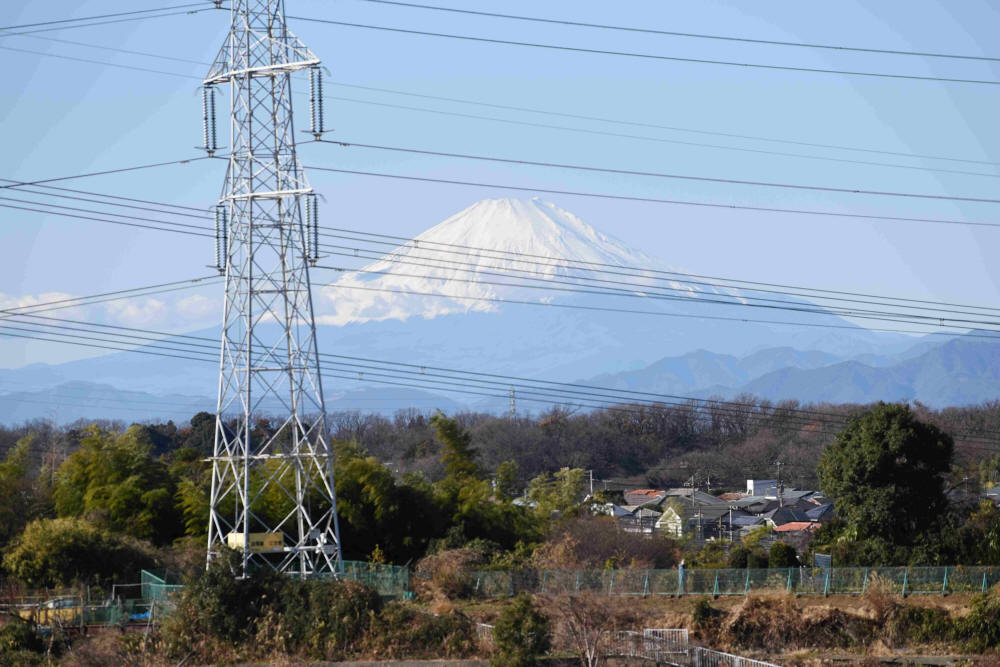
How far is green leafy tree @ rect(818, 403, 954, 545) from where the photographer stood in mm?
39750

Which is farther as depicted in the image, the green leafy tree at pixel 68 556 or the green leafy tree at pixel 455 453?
the green leafy tree at pixel 455 453

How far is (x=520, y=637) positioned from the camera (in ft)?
96.7

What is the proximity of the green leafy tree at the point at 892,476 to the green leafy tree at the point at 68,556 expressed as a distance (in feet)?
72.0

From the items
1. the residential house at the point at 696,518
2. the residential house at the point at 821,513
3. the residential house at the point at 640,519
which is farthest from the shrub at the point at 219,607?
the residential house at the point at 821,513

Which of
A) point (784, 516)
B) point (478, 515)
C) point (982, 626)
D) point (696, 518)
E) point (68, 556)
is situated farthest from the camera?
point (784, 516)

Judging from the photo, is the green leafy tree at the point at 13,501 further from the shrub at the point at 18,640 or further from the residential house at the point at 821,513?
the residential house at the point at 821,513

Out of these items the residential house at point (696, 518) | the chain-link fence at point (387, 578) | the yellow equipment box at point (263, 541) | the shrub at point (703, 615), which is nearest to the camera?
the shrub at point (703, 615)

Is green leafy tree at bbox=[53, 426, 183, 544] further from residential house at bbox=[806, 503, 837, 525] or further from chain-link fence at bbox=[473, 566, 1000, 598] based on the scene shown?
residential house at bbox=[806, 503, 837, 525]

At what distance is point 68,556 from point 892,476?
82.3 ft

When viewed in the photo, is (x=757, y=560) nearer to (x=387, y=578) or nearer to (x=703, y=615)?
(x=703, y=615)

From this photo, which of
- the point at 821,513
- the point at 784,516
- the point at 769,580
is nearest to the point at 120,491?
the point at 769,580

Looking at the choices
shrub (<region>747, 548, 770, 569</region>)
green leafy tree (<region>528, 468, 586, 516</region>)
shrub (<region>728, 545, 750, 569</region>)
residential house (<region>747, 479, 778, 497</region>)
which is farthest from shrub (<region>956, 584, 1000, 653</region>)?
residential house (<region>747, 479, 778, 497</region>)

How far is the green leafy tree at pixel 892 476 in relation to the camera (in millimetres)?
39750

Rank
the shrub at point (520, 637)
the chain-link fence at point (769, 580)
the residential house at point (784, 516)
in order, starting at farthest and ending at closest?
the residential house at point (784, 516), the chain-link fence at point (769, 580), the shrub at point (520, 637)
